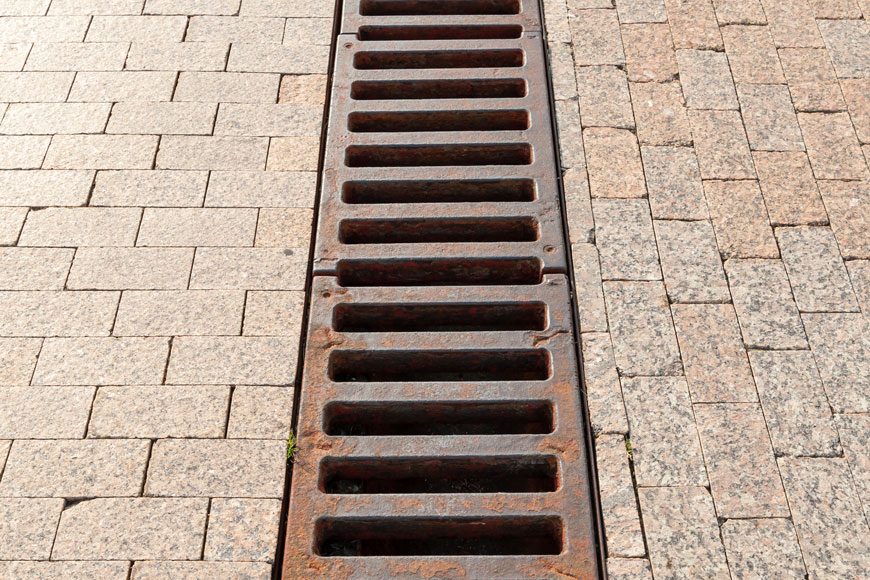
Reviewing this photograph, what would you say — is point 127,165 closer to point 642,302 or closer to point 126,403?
point 126,403

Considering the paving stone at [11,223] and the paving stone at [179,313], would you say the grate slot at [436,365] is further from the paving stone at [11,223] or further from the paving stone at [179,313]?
the paving stone at [11,223]

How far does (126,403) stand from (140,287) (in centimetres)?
47

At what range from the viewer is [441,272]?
9.86ft

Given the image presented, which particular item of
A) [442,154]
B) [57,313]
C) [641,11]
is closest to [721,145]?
[641,11]

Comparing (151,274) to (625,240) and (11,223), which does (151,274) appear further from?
(625,240)

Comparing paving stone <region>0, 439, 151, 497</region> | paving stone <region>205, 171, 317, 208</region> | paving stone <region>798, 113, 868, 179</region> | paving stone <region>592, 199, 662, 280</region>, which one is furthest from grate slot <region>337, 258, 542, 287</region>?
paving stone <region>798, 113, 868, 179</region>

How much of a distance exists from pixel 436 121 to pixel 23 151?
1731 mm

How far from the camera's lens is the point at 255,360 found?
275 cm

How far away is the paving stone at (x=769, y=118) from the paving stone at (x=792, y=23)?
355 millimetres

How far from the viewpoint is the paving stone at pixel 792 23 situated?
3.71 meters

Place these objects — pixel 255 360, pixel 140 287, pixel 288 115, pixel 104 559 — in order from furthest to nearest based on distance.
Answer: pixel 288 115
pixel 140 287
pixel 255 360
pixel 104 559

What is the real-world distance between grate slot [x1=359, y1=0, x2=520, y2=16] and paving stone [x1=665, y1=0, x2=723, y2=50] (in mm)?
753

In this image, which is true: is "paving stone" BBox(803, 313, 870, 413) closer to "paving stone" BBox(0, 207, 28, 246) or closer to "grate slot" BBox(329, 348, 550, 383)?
"grate slot" BBox(329, 348, 550, 383)

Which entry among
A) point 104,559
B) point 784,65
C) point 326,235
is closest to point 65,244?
point 326,235
